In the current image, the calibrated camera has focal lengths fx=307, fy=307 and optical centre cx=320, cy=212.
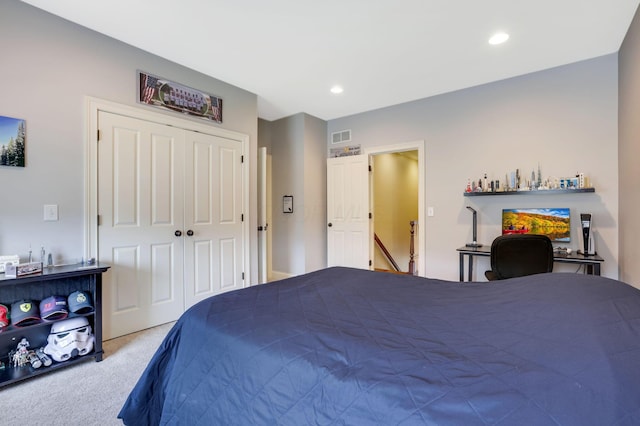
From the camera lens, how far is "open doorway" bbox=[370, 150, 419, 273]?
5844 millimetres

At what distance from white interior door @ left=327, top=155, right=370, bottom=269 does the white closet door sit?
5.51 feet

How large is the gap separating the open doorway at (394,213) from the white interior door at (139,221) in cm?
348

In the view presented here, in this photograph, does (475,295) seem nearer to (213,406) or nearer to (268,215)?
(213,406)

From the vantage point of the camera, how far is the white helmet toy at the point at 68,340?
2186 mm

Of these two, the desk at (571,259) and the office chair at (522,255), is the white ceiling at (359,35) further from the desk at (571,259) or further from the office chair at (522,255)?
the desk at (571,259)

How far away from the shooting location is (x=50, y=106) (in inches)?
94.8

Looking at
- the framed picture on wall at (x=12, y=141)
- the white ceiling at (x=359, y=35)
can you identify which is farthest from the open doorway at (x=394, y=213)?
the framed picture on wall at (x=12, y=141)

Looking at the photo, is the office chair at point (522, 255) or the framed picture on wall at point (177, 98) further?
the framed picture on wall at point (177, 98)

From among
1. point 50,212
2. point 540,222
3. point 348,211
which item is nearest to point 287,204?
point 348,211

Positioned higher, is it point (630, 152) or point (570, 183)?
point (630, 152)

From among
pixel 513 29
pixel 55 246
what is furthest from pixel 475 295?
pixel 55 246

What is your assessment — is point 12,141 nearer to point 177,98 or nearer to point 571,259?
point 177,98

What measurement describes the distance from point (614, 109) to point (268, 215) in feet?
14.7

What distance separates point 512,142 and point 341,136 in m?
2.43
